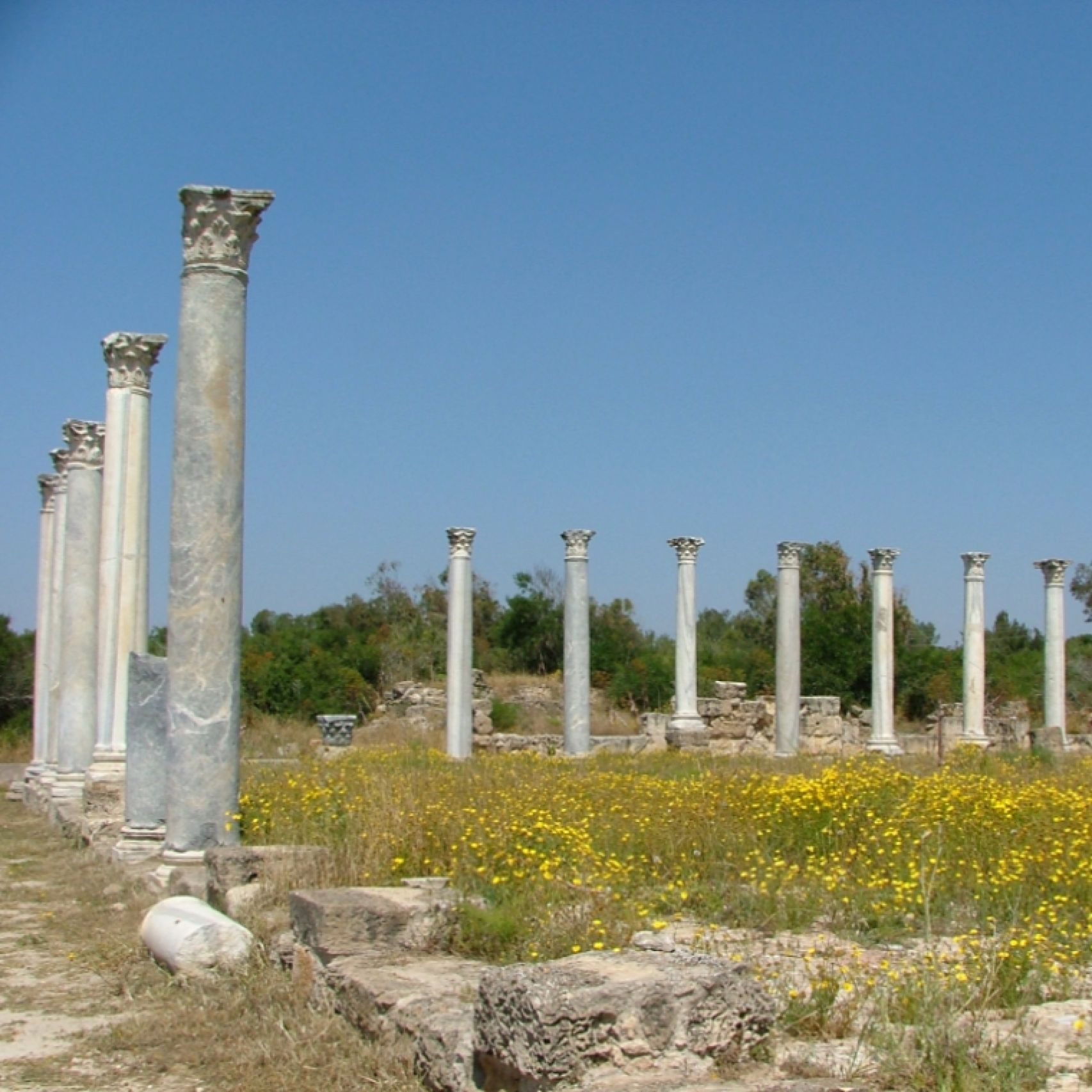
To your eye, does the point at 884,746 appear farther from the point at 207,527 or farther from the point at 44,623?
the point at 207,527

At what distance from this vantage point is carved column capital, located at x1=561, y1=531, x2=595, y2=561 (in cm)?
2534

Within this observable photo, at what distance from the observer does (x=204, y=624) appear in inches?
374

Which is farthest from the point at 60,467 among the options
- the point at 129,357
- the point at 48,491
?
the point at 129,357

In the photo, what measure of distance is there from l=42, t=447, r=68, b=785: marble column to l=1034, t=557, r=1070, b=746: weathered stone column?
19574 mm

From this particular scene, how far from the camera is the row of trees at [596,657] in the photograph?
37.4 metres

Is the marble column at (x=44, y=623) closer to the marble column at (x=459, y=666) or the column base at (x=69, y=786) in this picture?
the column base at (x=69, y=786)

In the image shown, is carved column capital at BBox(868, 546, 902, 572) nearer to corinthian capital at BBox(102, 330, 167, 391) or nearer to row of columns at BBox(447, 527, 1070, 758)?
row of columns at BBox(447, 527, 1070, 758)

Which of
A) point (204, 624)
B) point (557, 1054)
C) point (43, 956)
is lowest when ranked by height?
point (43, 956)

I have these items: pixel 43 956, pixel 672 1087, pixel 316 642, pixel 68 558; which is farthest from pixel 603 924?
pixel 316 642

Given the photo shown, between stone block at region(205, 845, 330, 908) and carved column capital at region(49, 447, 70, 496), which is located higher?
carved column capital at region(49, 447, 70, 496)

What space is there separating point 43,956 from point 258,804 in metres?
2.47

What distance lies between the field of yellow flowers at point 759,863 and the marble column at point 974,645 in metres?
15.8

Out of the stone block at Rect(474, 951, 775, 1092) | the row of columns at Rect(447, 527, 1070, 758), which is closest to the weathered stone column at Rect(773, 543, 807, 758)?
the row of columns at Rect(447, 527, 1070, 758)

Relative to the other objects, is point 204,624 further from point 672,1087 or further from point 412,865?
point 672,1087
